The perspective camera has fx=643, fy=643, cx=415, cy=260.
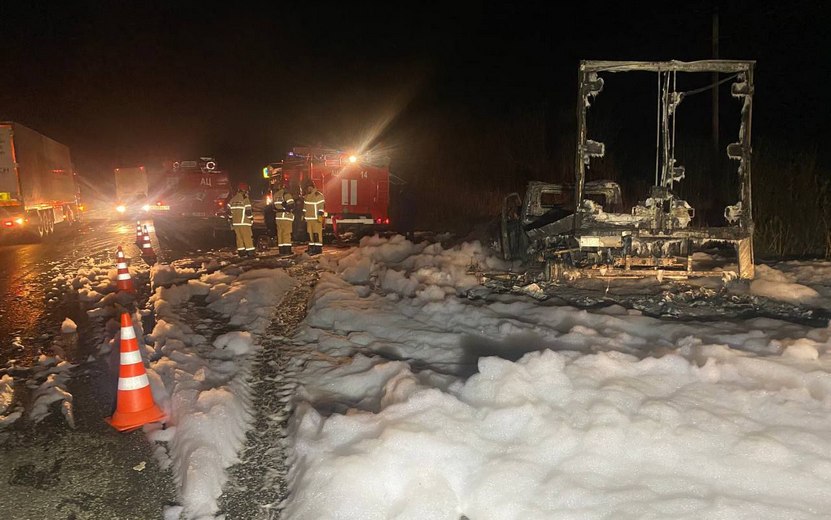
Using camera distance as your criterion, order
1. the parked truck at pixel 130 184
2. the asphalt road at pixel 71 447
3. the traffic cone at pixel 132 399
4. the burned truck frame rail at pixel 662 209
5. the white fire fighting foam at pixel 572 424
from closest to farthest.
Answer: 1. the white fire fighting foam at pixel 572 424
2. the asphalt road at pixel 71 447
3. the traffic cone at pixel 132 399
4. the burned truck frame rail at pixel 662 209
5. the parked truck at pixel 130 184

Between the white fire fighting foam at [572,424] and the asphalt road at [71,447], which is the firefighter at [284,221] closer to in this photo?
the asphalt road at [71,447]

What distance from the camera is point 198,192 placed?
78.5ft

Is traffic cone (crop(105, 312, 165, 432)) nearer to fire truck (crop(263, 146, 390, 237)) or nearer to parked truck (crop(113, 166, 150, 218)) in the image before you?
fire truck (crop(263, 146, 390, 237))

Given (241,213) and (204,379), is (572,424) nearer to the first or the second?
(204,379)

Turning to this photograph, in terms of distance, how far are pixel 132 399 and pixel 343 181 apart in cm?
1272

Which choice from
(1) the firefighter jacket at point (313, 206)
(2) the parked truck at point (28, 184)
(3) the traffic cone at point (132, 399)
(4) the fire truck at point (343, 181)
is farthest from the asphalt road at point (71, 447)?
(2) the parked truck at point (28, 184)

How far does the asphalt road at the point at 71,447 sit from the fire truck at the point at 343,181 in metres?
8.03

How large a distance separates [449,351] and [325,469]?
2.63 meters

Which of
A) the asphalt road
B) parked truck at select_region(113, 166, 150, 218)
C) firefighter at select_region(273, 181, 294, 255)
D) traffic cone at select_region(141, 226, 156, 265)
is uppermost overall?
parked truck at select_region(113, 166, 150, 218)

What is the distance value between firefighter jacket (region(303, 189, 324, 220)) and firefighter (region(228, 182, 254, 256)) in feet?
3.64

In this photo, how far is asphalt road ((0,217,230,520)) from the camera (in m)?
3.74

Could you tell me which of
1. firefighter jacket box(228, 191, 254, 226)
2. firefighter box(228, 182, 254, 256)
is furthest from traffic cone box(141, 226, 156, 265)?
firefighter jacket box(228, 191, 254, 226)

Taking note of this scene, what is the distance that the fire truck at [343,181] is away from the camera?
1686 cm

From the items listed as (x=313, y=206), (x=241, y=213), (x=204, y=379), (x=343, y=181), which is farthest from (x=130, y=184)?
(x=204, y=379)
